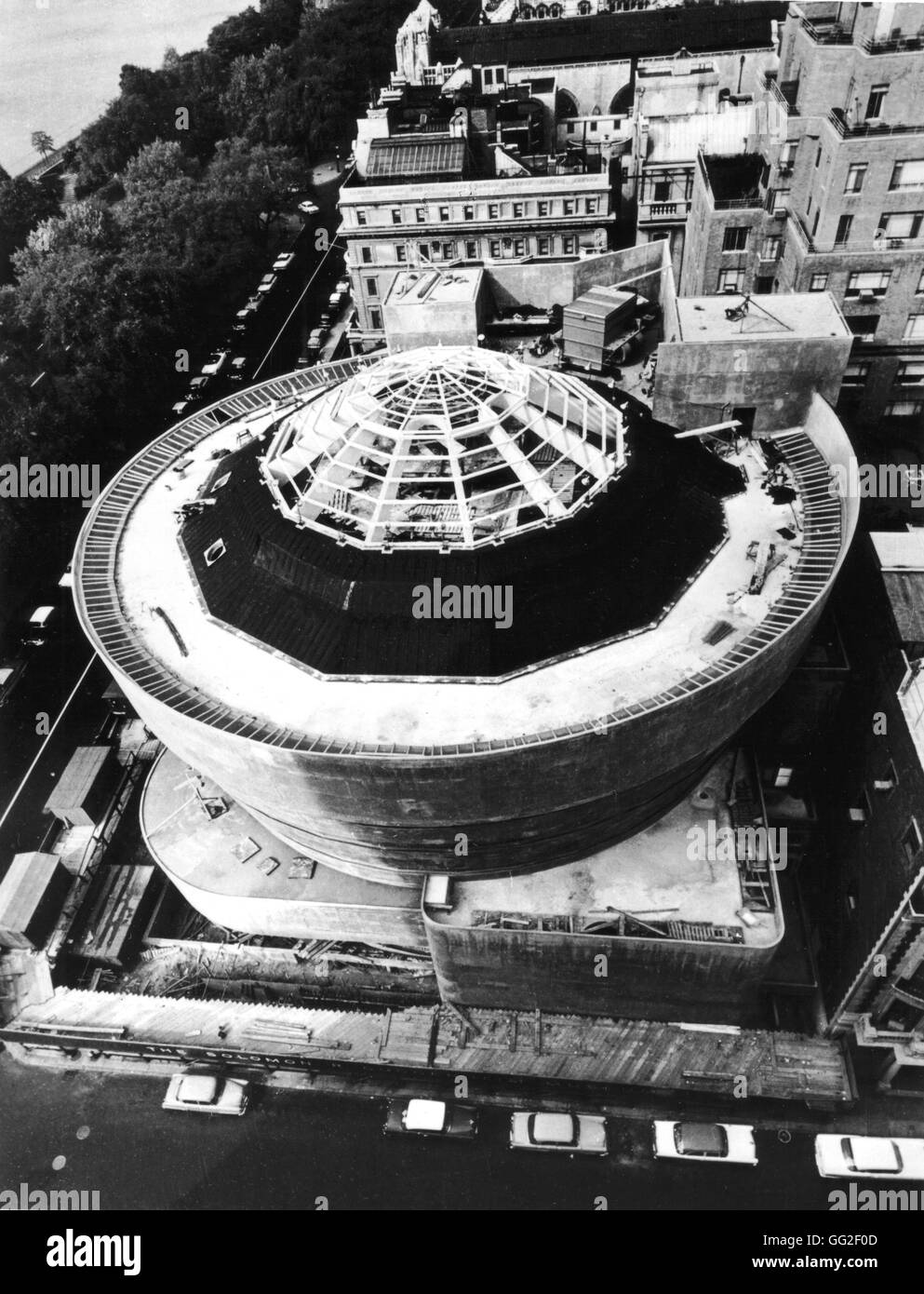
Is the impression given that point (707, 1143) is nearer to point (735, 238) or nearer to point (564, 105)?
point (735, 238)

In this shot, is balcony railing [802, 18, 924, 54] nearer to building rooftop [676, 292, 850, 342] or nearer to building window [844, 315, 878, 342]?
building rooftop [676, 292, 850, 342]

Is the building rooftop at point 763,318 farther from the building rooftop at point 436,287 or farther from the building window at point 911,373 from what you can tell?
the building rooftop at point 436,287

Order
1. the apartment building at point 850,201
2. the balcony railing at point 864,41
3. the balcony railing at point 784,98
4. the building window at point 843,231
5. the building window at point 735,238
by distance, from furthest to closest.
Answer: the building window at point 735,238 < the balcony railing at point 784,98 < the building window at point 843,231 < the apartment building at point 850,201 < the balcony railing at point 864,41

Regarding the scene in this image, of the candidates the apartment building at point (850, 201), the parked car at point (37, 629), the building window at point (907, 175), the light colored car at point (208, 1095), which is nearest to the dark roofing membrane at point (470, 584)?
the apartment building at point (850, 201)

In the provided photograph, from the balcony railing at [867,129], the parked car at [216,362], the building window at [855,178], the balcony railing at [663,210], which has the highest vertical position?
the balcony railing at [867,129]

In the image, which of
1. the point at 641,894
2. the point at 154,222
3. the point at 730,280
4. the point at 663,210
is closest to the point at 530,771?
the point at 641,894

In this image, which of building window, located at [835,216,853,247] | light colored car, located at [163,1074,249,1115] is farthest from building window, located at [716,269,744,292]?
light colored car, located at [163,1074,249,1115]
